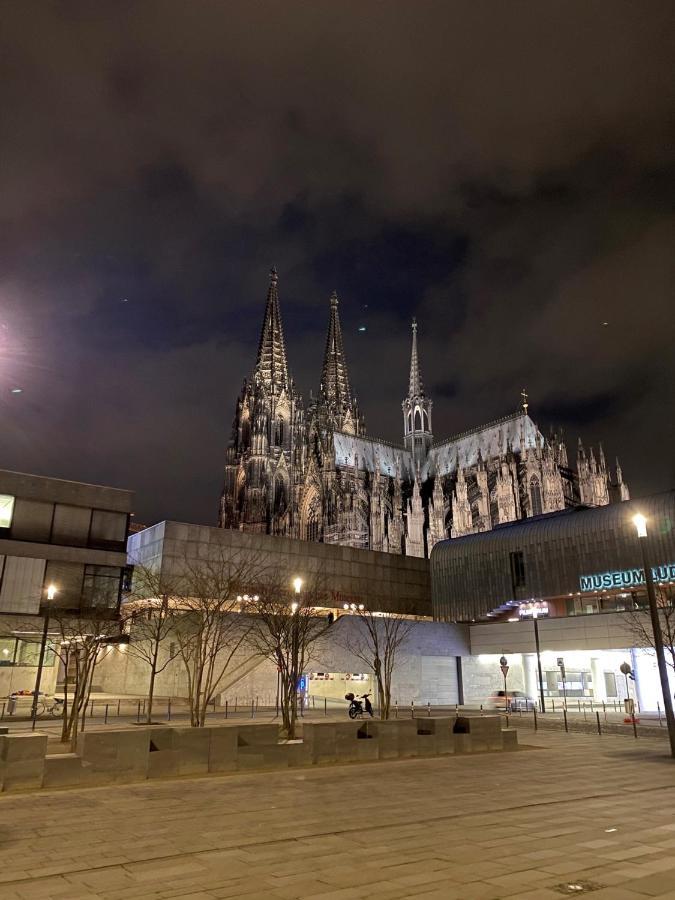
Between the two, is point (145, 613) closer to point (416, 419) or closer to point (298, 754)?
point (298, 754)

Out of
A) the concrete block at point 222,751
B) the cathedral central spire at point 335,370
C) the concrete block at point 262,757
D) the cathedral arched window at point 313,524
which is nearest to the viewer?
the concrete block at point 222,751

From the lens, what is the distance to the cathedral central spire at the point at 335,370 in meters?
112

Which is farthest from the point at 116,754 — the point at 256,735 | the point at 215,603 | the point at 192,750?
the point at 215,603

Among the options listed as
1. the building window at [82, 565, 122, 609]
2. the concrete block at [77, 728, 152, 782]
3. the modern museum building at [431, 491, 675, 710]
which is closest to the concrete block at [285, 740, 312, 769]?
the concrete block at [77, 728, 152, 782]

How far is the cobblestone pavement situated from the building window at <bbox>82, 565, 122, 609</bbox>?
30.2m

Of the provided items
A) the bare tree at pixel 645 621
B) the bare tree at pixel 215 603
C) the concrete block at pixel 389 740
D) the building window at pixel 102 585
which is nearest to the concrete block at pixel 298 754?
the concrete block at pixel 389 740

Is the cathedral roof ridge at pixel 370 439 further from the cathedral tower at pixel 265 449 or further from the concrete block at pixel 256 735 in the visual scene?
the concrete block at pixel 256 735

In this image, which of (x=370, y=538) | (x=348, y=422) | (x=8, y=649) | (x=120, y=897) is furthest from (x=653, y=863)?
(x=348, y=422)

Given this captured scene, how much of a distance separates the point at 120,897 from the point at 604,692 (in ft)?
137

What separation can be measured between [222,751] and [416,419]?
96.7 metres

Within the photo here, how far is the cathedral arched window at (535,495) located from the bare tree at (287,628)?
106ft

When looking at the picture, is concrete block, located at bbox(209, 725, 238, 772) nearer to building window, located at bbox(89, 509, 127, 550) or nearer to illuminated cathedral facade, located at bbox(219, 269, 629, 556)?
building window, located at bbox(89, 509, 127, 550)

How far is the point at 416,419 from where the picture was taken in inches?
4252

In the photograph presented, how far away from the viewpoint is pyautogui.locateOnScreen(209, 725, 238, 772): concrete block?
43.3 feet
